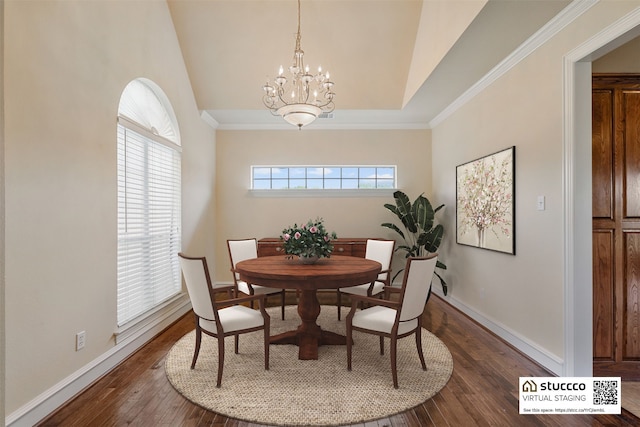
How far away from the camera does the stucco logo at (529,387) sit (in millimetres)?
2248

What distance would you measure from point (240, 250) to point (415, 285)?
227 cm

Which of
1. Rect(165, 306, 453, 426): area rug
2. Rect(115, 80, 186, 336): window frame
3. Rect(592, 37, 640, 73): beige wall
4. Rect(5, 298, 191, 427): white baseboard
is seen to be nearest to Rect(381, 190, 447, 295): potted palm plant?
Rect(165, 306, 453, 426): area rug

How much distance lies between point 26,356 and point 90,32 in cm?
227

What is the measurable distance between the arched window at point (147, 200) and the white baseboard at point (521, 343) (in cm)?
358

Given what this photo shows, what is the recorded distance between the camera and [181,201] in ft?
12.8

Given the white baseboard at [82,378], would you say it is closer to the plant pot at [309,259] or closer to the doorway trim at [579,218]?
the plant pot at [309,259]

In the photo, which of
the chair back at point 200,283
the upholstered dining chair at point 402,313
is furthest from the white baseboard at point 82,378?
the upholstered dining chair at point 402,313

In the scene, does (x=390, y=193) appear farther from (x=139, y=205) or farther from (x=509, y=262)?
(x=139, y=205)

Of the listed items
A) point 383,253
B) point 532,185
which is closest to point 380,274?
point 383,253

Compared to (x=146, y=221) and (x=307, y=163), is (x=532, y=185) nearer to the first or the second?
(x=307, y=163)

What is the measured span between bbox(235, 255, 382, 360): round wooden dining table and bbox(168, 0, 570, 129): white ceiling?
2201mm

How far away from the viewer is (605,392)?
2.22 metres

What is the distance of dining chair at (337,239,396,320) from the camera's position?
3316mm

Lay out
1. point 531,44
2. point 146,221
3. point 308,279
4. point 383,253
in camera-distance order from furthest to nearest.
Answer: point 383,253 < point 146,221 < point 531,44 < point 308,279
